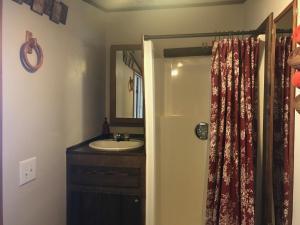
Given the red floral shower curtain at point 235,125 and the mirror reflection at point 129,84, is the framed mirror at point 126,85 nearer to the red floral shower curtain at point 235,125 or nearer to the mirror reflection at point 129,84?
the mirror reflection at point 129,84

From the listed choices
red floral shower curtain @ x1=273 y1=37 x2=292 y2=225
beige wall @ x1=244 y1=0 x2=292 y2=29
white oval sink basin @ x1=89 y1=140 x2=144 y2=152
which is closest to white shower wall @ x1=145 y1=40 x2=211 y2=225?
white oval sink basin @ x1=89 y1=140 x2=144 y2=152

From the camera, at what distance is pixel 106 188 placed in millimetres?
2133

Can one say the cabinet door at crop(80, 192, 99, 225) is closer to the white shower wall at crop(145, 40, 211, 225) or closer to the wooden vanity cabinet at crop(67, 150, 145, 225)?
the wooden vanity cabinet at crop(67, 150, 145, 225)

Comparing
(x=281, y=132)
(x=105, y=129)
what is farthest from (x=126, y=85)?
(x=281, y=132)

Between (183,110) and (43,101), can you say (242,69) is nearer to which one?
(183,110)

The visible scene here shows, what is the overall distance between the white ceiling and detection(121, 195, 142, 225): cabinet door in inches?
70.9

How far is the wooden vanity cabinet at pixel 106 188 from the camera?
82.6 inches

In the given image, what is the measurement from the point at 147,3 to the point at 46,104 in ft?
4.81

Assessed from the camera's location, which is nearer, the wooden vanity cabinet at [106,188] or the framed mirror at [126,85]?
the wooden vanity cabinet at [106,188]

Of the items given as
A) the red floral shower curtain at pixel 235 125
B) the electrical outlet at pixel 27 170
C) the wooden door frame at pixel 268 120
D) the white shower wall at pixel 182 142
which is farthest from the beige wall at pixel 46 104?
the wooden door frame at pixel 268 120

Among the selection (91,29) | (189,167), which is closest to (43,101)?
(91,29)

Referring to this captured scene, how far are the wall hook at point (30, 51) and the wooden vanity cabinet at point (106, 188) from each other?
77 cm

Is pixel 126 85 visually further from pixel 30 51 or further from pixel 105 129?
pixel 30 51

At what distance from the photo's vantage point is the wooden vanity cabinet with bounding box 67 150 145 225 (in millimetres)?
2098
